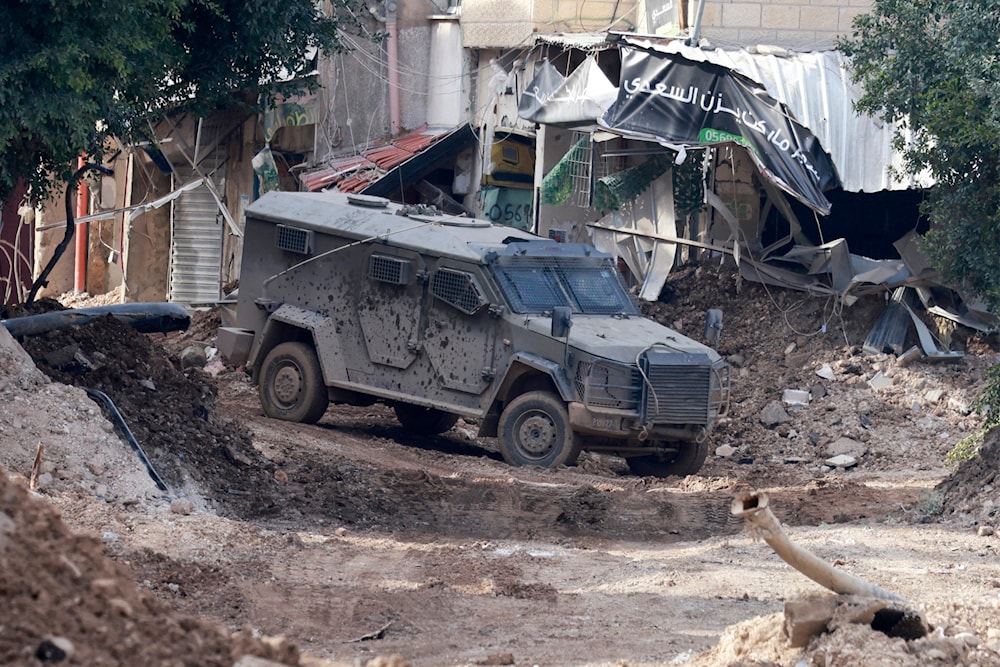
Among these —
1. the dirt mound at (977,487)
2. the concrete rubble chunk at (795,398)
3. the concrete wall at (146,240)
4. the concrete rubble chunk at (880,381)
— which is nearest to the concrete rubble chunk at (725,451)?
the concrete rubble chunk at (795,398)

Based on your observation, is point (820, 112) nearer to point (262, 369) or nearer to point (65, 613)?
point (262, 369)

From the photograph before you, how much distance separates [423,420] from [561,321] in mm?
3127

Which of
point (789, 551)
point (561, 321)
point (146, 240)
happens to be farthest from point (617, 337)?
point (146, 240)

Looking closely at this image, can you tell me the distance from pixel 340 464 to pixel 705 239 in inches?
336

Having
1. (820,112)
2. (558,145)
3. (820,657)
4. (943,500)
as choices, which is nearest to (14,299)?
(558,145)

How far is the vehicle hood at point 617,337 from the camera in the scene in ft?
40.2

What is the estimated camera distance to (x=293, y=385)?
14078 mm

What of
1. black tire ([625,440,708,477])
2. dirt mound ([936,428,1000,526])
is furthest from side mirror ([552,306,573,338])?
Answer: dirt mound ([936,428,1000,526])

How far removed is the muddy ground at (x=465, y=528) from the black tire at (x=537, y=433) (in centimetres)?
30

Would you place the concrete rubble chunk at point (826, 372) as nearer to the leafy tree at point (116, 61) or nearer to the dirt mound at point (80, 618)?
the leafy tree at point (116, 61)

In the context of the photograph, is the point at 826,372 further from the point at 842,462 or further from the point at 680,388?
the point at 680,388

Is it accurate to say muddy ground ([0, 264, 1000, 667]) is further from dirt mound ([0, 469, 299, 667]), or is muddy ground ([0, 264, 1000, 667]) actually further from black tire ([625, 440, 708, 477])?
black tire ([625, 440, 708, 477])

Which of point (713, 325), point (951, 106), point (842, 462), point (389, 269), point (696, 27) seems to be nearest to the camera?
point (951, 106)

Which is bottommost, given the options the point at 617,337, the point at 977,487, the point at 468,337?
the point at 977,487
